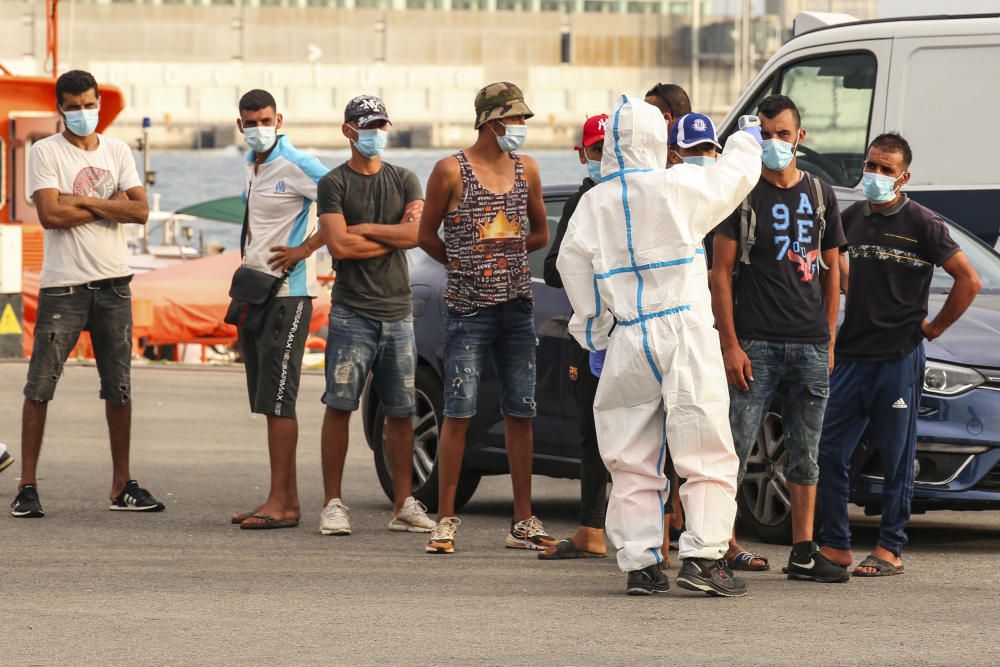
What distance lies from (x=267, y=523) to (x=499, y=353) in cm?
141

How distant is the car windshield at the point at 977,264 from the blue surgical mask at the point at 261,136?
306 centimetres

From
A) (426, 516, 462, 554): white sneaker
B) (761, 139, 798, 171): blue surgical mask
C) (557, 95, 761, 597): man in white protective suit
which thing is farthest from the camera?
(426, 516, 462, 554): white sneaker

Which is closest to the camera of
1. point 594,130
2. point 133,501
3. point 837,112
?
point 594,130

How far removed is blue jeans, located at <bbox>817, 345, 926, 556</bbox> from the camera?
25.1ft

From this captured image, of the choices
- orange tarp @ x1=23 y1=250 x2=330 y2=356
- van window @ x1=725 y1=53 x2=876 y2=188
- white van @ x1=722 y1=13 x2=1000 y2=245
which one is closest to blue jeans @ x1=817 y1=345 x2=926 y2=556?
white van @ x1=722 y1=13 x2=1000 y2=245

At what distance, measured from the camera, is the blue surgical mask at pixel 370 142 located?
8602 mm

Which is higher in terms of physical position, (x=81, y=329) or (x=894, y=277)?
(x=894, y=277)

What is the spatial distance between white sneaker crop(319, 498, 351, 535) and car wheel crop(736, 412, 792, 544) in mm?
1728

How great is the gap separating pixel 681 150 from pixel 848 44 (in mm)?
4146

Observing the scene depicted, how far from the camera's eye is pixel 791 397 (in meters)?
7.52

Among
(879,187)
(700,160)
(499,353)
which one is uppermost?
(700,160)

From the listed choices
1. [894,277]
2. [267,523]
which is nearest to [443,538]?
[267,523]

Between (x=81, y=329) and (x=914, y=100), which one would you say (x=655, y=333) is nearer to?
(x=81, y=329)

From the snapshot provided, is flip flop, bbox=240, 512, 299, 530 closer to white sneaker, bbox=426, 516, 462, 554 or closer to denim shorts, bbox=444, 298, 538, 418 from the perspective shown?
white sneaker, bbox=426, 516, 462, 554
